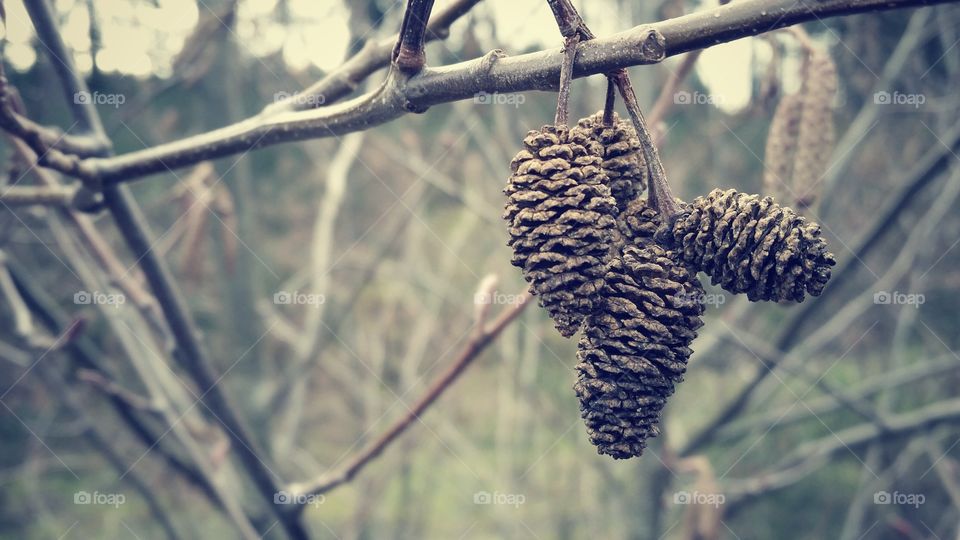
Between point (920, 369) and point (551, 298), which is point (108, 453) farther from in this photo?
point (920, 369)

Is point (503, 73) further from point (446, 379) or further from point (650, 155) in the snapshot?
point (446, 379)

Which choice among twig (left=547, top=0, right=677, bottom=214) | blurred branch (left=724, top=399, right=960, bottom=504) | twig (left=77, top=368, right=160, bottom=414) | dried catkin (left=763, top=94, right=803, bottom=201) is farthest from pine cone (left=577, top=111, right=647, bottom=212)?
blurred branch (left=724, top=399, right=960, bottom=504)

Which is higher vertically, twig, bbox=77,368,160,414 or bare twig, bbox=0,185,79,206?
bare twig, bbox=0,185,79,206

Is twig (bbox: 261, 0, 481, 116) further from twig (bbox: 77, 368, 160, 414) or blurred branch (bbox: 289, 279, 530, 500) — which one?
twig (bbox: 77, 368, 160, 414)

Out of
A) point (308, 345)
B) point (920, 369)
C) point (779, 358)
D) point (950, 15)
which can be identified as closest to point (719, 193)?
point (779, 358)

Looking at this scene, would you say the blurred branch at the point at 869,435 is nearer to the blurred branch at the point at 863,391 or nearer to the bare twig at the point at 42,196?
the blurred branch at the point at 863,391

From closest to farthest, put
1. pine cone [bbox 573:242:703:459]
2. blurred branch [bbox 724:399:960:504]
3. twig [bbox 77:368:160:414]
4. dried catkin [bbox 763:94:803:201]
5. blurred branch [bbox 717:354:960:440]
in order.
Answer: pine cone [bbox 573:242:703:459] < dried catkin [bbox 763:94:803:201] < twig [bbox 77:368:160:414] < blurred branch [bbox 724:399:960:504] < blurred branch [bbox 717:354:960:440]

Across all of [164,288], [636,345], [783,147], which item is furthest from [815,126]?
[164,288]
